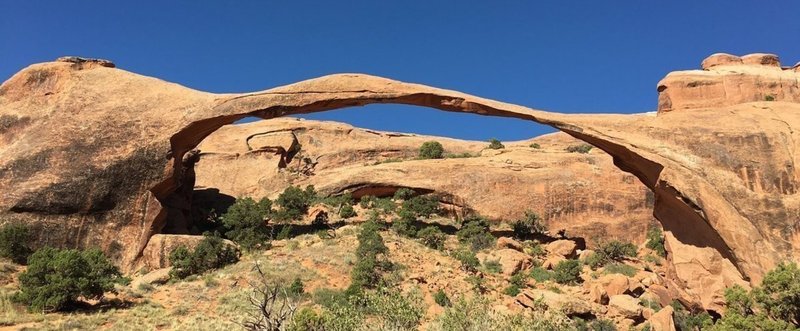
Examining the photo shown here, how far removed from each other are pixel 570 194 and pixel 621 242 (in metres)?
3.90

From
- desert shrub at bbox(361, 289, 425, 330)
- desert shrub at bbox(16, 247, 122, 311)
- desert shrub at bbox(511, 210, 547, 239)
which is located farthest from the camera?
desert shrub at bbox(511, 210, 547, 239)

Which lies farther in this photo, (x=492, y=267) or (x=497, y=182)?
(x=497, y=182)

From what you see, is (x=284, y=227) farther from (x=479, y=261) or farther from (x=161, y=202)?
(x=479, y=261)

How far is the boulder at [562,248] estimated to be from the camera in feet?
87.5

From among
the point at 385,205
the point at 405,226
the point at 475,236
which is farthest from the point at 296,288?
the point at 385,205

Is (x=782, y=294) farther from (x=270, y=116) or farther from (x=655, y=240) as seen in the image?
(x=655, y=240)

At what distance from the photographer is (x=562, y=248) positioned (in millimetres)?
26859

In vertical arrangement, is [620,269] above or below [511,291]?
below

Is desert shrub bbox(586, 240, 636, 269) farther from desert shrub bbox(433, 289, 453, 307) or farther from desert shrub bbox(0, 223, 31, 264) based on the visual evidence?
desert shrub bbox(0, 223, 31, 264)

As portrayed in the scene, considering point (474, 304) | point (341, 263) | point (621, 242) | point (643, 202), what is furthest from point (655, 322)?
point (643, 202)

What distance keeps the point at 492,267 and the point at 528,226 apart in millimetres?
8731

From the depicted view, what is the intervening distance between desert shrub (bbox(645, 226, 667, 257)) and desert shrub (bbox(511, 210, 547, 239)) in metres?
5.53

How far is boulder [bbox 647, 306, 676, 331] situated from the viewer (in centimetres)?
1512

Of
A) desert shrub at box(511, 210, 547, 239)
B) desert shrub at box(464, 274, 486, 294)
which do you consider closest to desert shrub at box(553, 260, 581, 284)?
desert shrub at box(464, 274, 486, 294)
